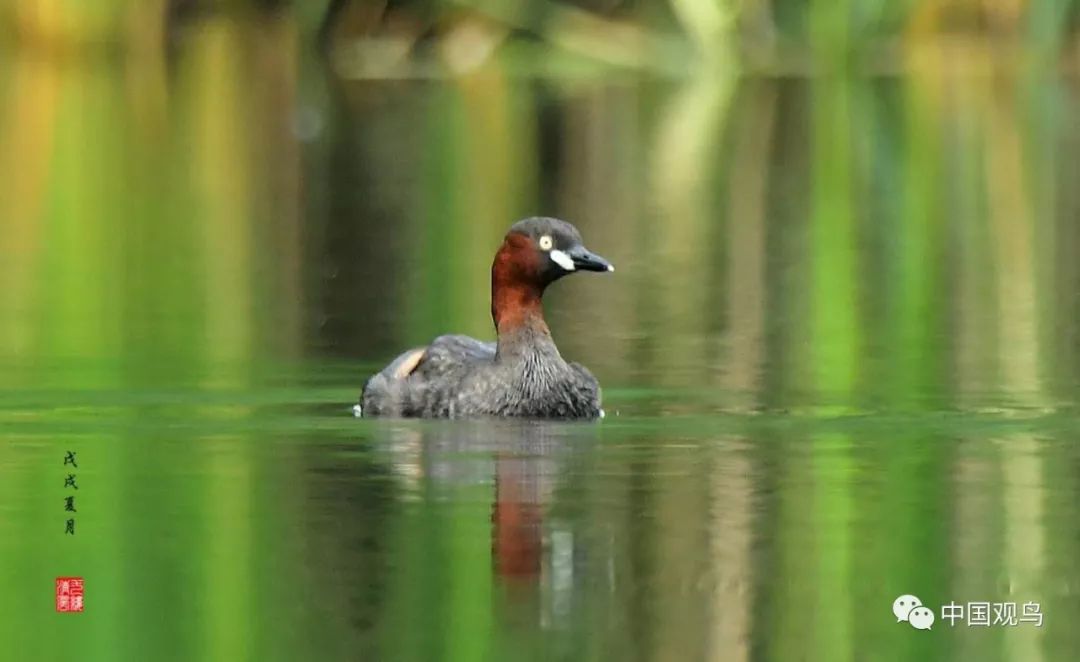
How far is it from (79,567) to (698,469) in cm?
212

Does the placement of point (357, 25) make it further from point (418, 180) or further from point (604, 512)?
point (604, 512)

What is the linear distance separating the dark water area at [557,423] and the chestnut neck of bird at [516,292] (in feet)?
1.38

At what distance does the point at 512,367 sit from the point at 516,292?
16.1 inches

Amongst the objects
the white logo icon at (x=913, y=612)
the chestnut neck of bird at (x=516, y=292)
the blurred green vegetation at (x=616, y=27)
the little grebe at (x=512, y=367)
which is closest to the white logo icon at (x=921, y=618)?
the white logo icon at (x=913, y=612)

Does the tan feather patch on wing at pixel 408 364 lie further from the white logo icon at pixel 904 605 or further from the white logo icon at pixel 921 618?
the white logo icon at pixel 921 618

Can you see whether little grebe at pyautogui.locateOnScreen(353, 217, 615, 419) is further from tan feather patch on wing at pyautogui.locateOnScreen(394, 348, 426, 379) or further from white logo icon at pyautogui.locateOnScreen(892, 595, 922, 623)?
white logo icon at pyautogui.locateOnScreen(892, 595, 922, 623)

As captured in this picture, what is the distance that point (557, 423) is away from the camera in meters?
9.77

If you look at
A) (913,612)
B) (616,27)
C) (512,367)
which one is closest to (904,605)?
(913,612)

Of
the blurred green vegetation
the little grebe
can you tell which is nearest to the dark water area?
the little grebe

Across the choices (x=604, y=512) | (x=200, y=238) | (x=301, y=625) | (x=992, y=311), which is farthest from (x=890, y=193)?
(x=301, y=625)

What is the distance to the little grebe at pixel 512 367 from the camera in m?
9.87

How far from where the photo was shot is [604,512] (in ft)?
26.1

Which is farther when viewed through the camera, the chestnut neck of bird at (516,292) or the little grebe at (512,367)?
the chestnut neck of bird at (516,292)

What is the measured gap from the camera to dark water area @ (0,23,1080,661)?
6789mm
